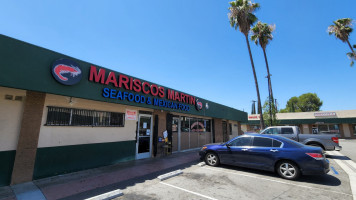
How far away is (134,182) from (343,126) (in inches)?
1505

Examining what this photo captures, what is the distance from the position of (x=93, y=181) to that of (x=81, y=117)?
268 centimetres

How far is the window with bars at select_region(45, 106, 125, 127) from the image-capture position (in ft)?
20.0

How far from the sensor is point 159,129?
33.3ft

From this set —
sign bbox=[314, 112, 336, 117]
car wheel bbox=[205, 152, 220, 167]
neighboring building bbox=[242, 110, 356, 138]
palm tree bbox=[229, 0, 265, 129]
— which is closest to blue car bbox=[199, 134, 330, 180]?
car wheel bbox=[205, 152, 220, 167]

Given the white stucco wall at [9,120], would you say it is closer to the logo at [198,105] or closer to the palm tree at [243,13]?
the logo at [198,105]

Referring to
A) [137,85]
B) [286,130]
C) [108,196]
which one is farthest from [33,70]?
[286,130]

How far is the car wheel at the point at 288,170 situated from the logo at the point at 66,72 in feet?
25.7

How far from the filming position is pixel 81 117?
271 inches

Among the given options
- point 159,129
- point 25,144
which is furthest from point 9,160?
point 159,129

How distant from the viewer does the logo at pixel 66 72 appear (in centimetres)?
534

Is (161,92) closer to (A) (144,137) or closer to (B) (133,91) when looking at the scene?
(B) (133,91)

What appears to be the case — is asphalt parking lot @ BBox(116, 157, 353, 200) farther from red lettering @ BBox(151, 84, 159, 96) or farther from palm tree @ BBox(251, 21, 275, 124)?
palm tree @ BBox(251, 21, 275, 124)

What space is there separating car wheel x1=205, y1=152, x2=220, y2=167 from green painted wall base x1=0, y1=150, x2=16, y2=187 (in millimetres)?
7080

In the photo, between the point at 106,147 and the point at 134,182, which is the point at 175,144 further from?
the point at 134,182
